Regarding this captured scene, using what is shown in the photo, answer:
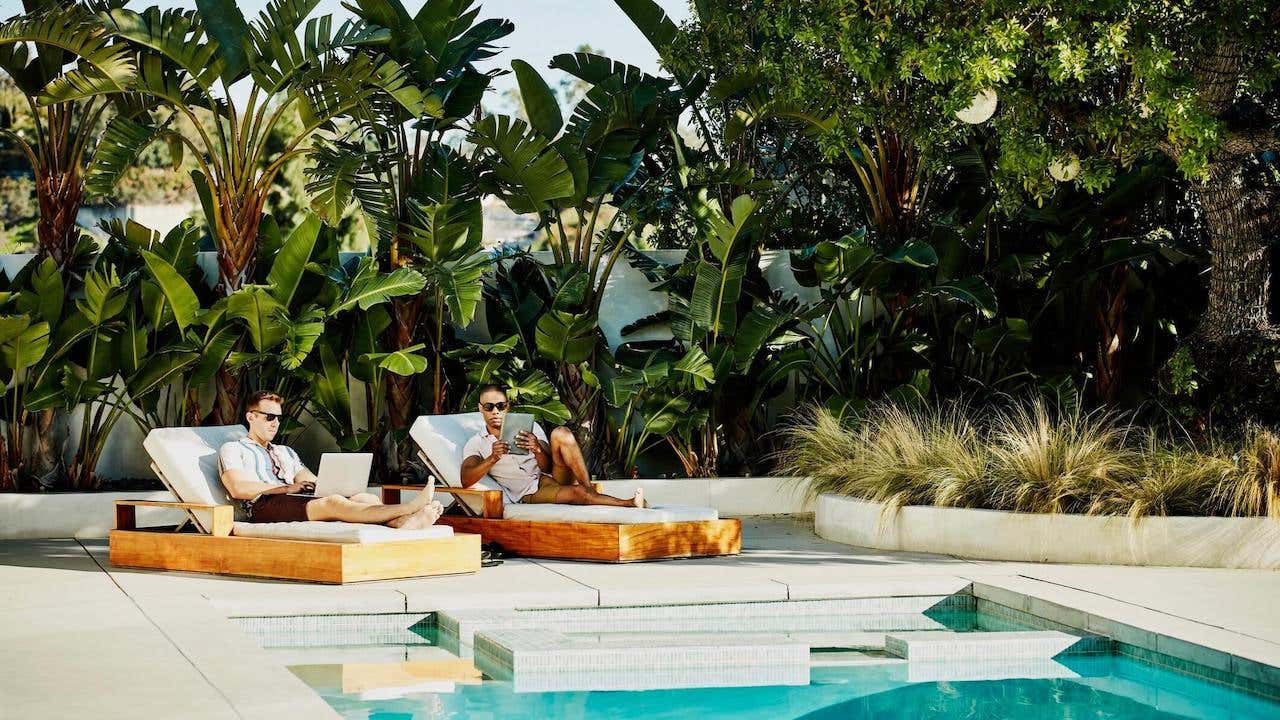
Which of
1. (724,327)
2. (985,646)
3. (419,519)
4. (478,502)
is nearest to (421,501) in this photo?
(419,519)

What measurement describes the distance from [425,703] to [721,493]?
6828 mm

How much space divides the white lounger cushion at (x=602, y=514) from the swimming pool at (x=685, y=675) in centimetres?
174

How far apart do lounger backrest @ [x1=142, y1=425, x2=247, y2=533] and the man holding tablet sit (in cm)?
165

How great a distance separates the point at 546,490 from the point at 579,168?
3331mm

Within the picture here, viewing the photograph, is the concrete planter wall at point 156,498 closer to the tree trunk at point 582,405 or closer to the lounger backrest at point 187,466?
the tree trunk at point 582,405

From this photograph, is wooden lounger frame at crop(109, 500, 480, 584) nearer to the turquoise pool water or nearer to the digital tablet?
the digital tablet

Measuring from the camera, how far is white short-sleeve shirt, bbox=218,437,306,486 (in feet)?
28.7

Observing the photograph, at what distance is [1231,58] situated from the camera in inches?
364

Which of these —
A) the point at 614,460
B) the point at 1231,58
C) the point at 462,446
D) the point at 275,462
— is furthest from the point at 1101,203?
the point at 275,462

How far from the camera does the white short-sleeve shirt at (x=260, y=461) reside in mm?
8750

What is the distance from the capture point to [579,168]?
11.9 m

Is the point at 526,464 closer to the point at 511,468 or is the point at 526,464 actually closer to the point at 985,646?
the point at 511,468

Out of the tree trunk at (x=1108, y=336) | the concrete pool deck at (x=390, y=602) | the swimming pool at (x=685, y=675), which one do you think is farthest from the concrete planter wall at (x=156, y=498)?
the swimming pool at (x=685, y=675)

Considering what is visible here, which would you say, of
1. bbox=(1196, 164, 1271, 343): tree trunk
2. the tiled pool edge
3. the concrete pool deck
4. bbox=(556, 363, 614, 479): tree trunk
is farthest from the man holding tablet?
bbox=(1196, 164, 1271, 343): tree trunk
